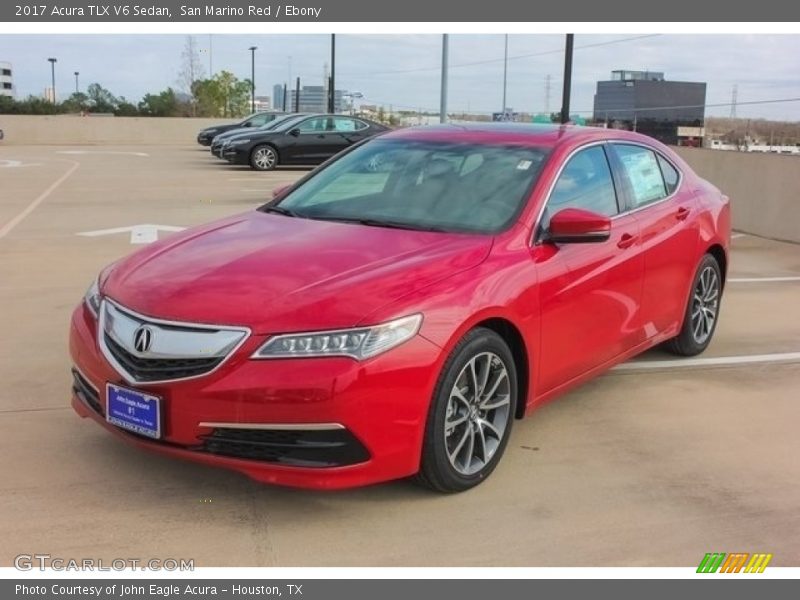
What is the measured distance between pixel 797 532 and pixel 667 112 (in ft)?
50.5

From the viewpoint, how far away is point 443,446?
356cm

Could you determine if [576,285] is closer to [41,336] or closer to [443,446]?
[443,446]

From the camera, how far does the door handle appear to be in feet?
15.5

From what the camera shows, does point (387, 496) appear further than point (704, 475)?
No

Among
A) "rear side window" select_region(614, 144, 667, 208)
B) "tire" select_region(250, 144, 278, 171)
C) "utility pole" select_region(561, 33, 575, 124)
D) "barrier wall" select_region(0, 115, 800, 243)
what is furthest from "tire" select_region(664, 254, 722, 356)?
"tire" select_region(250, 144, 278, 171)

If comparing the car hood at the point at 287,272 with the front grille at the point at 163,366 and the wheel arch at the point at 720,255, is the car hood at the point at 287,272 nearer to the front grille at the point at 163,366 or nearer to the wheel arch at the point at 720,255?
the front grille at the point at 163,366

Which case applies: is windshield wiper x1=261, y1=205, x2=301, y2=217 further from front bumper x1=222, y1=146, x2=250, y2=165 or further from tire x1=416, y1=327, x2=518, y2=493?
front bumper x1=222, y1=146, x2=250, y2=165

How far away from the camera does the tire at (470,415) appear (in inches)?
139

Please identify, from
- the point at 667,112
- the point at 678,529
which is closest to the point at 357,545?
the point at 678,529

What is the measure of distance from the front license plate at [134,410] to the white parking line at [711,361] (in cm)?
333

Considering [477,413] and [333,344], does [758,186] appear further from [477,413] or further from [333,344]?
[333,344]

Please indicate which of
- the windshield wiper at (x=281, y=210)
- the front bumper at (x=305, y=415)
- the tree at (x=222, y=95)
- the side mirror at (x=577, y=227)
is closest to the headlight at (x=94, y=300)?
the front bumper at (x=305, y=415)

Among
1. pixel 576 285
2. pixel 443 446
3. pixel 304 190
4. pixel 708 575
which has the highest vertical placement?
pixel 304 190

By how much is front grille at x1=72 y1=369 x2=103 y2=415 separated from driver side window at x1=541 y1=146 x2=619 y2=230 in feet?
7.43
